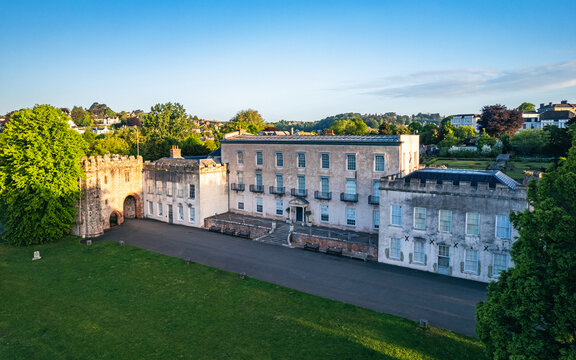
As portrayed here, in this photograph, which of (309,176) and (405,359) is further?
(309,176)

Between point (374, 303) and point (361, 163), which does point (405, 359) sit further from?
point (361, 163)

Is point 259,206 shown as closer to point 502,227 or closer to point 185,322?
point 185,322

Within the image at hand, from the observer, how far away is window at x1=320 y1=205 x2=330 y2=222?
3534 centimetres

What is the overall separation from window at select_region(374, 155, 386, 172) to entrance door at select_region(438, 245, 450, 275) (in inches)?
344

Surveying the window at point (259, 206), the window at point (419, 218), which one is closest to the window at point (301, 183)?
the window at point (259, 206)

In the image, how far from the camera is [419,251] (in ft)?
87.3

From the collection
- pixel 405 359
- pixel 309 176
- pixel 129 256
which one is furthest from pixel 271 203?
pixel 405 359

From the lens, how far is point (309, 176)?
118 ft

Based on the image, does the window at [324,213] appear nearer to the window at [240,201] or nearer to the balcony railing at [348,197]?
the balcony railing at [348,197]

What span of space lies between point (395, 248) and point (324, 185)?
1006 centimetres

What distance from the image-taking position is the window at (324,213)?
3534 cm

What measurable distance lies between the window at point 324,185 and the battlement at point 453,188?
315 inches

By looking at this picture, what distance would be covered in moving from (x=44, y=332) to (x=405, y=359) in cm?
1735

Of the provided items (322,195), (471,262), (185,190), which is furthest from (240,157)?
(471,262)
